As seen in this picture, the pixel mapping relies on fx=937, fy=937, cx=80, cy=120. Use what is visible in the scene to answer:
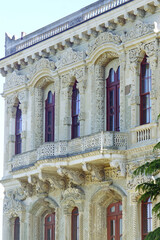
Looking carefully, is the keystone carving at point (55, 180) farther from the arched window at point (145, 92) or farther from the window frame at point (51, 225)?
the arched window at point (145, 92)

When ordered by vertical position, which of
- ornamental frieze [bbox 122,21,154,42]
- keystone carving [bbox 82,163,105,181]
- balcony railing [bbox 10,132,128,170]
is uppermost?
ornamental frieze [bbox 122,21,154,42]

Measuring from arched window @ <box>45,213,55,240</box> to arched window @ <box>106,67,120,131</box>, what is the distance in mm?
6028

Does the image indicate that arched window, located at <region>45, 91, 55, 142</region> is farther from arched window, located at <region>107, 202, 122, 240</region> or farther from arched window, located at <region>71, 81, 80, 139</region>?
arched window, located at <region>107, 202, 122, 240</region>

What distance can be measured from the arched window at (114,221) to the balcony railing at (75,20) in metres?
8.44

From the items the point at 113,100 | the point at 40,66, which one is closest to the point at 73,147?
the point at 113,100

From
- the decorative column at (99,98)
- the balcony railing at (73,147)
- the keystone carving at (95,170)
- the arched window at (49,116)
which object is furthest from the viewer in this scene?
the arched window at (49,116)

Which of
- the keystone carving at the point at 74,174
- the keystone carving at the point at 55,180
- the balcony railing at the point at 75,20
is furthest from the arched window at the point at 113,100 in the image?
the keystone carving at the point at 55,180

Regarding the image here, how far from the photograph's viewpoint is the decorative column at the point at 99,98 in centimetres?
4116

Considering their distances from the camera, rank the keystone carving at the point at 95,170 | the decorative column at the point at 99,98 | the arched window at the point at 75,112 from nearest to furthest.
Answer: the keystone carving at the point at 95,170, the decorative column at the point at 99,98, the arched window at the point at 75,112

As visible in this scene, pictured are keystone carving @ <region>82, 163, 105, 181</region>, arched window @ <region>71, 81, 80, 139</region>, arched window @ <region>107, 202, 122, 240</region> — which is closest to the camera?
keystone carving @ <region>82, 163, 105, 181</region>

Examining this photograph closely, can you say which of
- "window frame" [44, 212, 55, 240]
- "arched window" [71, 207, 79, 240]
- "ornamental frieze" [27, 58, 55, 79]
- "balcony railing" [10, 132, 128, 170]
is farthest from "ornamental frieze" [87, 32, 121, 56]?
"window frame" [44, 212, 55, 240]

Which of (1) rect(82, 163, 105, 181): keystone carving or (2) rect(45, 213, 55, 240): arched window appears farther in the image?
(2) rect(45, 213, 55, 240): arched window

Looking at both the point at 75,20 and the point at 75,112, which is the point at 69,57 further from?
the point at 75,112

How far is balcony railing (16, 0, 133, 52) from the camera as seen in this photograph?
135ft
